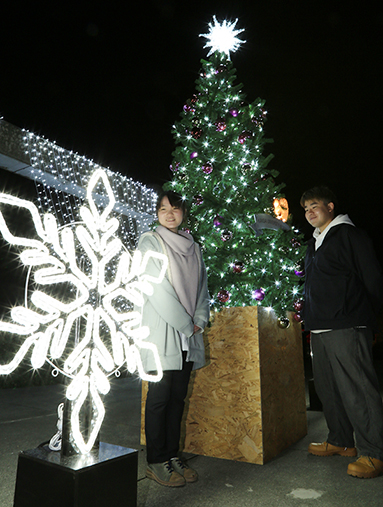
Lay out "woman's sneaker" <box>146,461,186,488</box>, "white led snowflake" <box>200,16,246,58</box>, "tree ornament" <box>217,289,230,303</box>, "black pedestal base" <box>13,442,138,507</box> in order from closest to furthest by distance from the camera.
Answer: "black pedestal base" <box>13,442,138,507</box> → "woman's sneaker" <box>146,461,186,488</box> → "tree ornament" <box>217,289,230,303</box> → "white led snowflake" <box>200,16,246,58</box>

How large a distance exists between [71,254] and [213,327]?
4.72 feet

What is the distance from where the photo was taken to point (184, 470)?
2.14 m

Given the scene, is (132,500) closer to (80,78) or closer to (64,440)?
(64,440)

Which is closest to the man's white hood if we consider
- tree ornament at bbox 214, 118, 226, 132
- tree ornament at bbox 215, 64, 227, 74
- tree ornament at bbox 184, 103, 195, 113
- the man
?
the man

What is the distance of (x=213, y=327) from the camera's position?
2715mm

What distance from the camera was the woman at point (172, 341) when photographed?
2.09 metres

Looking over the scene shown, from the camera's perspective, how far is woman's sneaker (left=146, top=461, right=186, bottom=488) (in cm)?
201

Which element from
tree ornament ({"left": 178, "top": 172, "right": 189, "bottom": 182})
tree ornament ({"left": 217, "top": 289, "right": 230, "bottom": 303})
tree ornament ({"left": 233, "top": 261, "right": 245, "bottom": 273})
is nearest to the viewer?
tree ornament ({"left": 217, "top": 289, "right": 230, "bottom": 303})

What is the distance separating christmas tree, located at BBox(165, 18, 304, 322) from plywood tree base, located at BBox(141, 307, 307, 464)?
0.79 ft

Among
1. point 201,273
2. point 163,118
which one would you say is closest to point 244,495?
point 201,273

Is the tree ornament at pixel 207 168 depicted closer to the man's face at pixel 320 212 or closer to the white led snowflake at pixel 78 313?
the man's face at pixel 320 212

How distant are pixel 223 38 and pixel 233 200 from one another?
1.89 meters

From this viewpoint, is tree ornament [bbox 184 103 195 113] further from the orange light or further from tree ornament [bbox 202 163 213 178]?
the orange light

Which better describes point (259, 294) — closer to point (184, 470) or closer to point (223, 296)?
point (223, 296)
